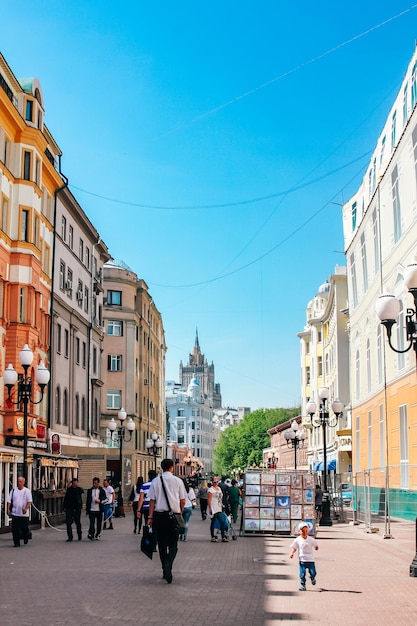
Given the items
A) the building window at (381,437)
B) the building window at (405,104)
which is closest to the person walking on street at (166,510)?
the building window at (405,104)

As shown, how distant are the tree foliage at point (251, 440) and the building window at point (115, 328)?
73.9 meters

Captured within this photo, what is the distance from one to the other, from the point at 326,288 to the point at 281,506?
5984 centimetres

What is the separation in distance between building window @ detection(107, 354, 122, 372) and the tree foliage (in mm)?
73614

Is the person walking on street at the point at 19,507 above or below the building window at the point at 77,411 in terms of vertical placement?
below

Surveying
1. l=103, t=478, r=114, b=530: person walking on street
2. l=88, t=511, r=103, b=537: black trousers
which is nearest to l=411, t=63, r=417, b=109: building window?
l=103, t=478, r=114, b=530: person walking on street

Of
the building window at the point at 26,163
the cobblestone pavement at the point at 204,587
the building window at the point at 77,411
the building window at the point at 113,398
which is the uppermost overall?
the building window at the point at 26,163

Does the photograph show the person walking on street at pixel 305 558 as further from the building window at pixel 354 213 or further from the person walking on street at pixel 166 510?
the building window at pixel 354 213

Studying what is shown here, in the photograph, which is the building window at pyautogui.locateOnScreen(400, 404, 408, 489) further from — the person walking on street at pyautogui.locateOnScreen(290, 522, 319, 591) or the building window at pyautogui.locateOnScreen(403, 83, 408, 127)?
the person walking on street at pyautogui.locateOnScreen(290, 522, 319, 591)

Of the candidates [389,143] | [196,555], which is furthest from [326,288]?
[196,555]

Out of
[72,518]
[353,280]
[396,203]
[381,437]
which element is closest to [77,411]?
[353,280]

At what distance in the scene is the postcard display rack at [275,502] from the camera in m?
25.1

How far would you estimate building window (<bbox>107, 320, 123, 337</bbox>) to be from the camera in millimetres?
66938

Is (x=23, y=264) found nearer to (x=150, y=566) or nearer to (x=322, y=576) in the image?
(x=150, y=566)

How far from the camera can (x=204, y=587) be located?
41.8 ft
